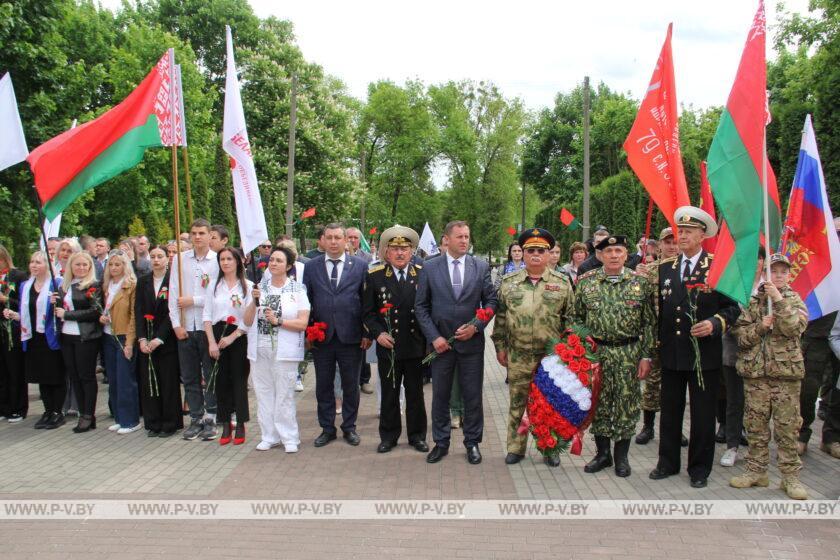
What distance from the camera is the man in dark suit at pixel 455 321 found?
614 cm

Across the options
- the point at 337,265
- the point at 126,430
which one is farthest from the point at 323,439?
the point at 126,430

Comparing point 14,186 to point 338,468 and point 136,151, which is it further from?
point 338,468

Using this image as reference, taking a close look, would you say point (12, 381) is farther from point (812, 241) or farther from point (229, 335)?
point (812, 241)

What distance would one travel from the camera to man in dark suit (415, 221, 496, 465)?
614 cm

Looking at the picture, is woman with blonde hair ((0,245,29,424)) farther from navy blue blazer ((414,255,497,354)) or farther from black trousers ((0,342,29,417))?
navy blue blazer ((414,255,497,354))

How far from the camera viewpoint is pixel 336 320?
21.8 feet

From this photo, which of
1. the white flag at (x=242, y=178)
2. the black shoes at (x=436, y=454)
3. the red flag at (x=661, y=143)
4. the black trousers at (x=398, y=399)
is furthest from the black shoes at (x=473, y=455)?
the white flag at (x=242, y=178)

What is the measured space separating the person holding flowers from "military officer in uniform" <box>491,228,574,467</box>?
3.58 meters

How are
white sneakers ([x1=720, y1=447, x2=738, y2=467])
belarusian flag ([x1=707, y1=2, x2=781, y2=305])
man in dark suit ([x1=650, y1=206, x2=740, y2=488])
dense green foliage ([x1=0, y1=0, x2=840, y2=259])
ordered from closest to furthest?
belarusian flag ([x1=707, y1=2, x2=781, y2=305]) < man in dark suit ([x1=650, y1=206, x2=740, y2=488]) < white sneakers ([x1=720, y1=447, x2=738, y2=467]) < dense green foliage ([x1=0, y1=0, x2=840, y2=259])

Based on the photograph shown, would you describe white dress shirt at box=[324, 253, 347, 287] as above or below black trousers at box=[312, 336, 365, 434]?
above

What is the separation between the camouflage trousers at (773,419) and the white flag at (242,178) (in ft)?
15.5

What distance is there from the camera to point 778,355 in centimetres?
516

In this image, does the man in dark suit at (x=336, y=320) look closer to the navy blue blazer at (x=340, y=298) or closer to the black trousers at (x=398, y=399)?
the navy blue blazer at (x=340, y=298)

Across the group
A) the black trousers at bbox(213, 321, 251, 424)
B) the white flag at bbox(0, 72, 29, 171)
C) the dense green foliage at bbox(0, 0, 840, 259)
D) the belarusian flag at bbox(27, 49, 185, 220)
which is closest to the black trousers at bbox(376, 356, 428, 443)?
the black trousers at bbox(213, 321, 251, 424)
